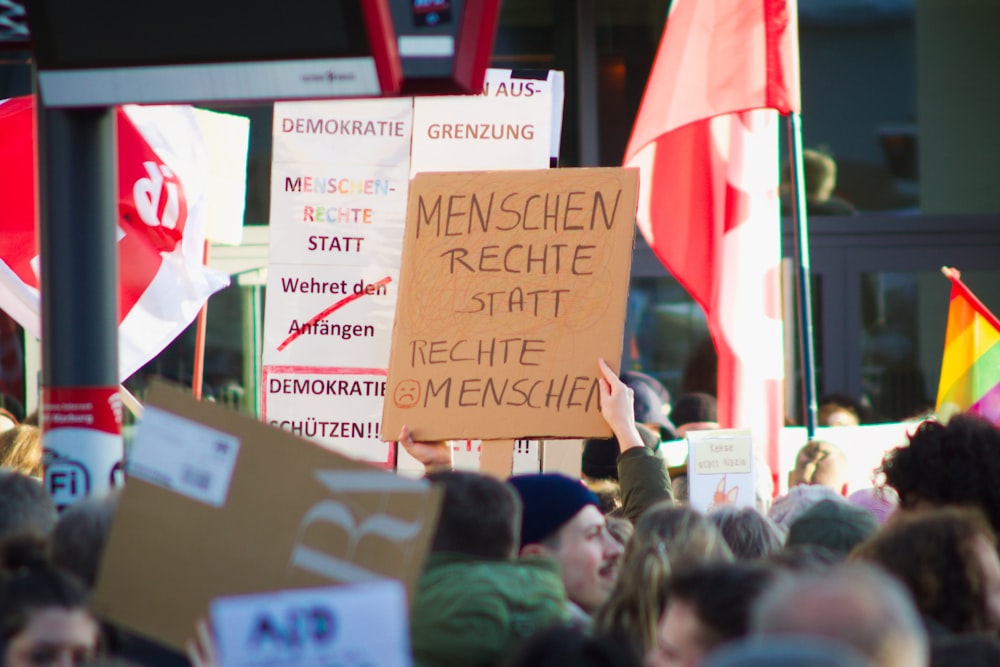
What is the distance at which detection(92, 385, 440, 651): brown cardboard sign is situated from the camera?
248 centimetres

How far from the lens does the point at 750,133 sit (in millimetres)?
7172

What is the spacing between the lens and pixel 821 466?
19.2 ft

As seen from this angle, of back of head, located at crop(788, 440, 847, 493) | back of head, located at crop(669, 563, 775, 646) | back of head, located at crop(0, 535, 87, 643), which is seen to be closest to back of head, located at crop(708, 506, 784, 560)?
back of head, located at crop(669, 563, 775, 646)

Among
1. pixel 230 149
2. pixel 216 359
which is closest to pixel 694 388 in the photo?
pixel 216 359

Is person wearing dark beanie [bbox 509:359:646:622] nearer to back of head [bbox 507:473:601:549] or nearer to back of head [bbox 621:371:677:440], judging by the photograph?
back of head [bbox 507:473:601:549]

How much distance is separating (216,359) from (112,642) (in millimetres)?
7556

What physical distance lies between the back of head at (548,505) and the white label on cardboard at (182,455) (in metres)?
0.98

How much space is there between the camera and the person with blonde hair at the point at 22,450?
16.4 ft

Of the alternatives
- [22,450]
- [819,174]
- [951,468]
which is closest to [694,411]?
[819,174]

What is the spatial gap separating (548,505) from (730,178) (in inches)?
160

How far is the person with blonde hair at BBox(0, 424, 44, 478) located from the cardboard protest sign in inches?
90.9

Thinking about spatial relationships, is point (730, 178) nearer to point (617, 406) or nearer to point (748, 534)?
point (617, 406)

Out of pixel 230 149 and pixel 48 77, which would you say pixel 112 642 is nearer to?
pixel 48 77

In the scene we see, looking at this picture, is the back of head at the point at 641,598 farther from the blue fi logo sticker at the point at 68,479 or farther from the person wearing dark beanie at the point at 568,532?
the blue fi logo sticker at the point at 68,479
